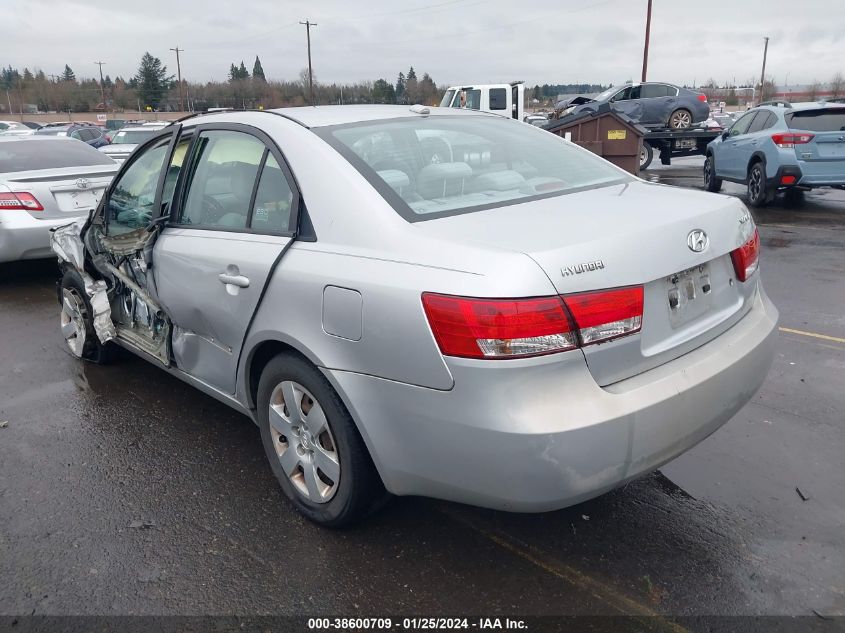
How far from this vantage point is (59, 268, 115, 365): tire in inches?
190

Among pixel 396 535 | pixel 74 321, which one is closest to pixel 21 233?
pixel 74 321

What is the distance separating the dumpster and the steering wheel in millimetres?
10555

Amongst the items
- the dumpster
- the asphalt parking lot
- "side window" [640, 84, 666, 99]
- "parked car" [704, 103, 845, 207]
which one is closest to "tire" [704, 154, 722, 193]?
"parked car" [704, 103, 845, 207]

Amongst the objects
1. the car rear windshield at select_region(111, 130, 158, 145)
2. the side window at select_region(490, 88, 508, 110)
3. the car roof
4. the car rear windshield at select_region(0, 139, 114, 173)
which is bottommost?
the car rear windshield at select_region(111, 130, 158, 145)

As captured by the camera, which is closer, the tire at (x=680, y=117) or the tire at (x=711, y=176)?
the tire at (x=711, y=176)

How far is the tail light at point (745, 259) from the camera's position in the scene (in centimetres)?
280

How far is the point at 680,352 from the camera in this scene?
250cm

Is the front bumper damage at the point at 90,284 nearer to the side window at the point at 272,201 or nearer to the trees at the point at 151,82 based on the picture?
the side window at the point at 272,201

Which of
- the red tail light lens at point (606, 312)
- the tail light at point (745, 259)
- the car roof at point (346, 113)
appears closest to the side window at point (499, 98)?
the car roof at point (346, 113)

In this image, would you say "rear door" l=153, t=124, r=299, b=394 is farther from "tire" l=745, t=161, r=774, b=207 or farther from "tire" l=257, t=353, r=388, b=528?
"tire" l=745, t=161, r=774, b=207

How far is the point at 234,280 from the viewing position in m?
3.02

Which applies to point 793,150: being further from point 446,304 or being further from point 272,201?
point 446,304

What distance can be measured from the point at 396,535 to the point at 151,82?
10088 cm

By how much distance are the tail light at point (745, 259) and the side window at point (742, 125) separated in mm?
10968
